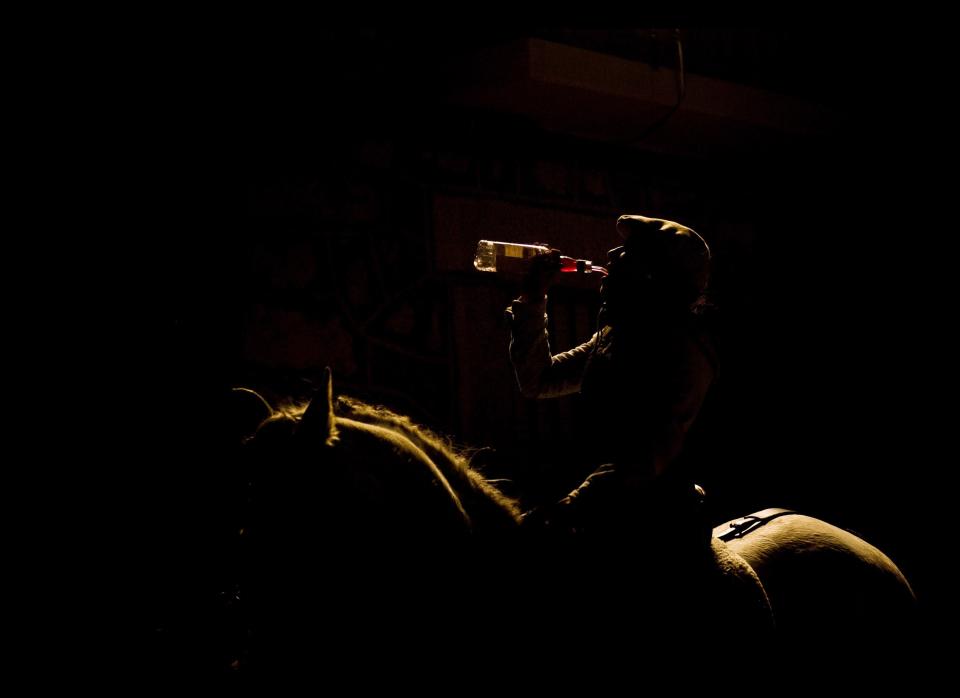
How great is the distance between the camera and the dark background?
8.27 ft

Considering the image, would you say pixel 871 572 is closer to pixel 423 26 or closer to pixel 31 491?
pixel 31 491

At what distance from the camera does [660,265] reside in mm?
1621

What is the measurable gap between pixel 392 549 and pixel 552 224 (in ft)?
10.1

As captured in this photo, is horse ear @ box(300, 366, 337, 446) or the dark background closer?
horse ear @ box(300, 366, 337, 446)

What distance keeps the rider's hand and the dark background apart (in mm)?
679

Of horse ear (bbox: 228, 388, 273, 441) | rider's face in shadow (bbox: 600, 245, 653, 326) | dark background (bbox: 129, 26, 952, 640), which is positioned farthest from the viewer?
dark background (bbox: 129, 26, 952, 640)

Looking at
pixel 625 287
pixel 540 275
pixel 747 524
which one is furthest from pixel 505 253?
pixel 747 524

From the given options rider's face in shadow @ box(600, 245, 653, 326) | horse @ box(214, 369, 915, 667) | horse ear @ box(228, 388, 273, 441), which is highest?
rider's face in shadow @ box(600, 245, 653, 326)

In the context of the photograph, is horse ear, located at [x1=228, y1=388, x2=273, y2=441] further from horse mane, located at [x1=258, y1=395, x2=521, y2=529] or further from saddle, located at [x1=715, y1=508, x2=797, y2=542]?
saddle, located at [x1=715, y1=508, x2=797, y2=542]

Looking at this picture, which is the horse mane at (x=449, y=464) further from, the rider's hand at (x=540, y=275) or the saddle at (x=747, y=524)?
the saddle at (x=747, y=524)

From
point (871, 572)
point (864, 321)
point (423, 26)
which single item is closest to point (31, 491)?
point (871, 572)

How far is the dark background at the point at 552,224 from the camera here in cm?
252

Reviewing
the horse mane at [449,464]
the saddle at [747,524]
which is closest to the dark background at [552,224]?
the saddle at [747,524]

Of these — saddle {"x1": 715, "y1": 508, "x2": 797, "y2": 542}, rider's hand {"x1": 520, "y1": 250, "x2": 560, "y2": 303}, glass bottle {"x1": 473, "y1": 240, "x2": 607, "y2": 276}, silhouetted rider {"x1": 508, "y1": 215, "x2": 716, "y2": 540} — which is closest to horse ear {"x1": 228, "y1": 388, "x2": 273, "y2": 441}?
silhouetted rider {"x1": 508, "y1": 215, "x2": 716, "y2": 540}
